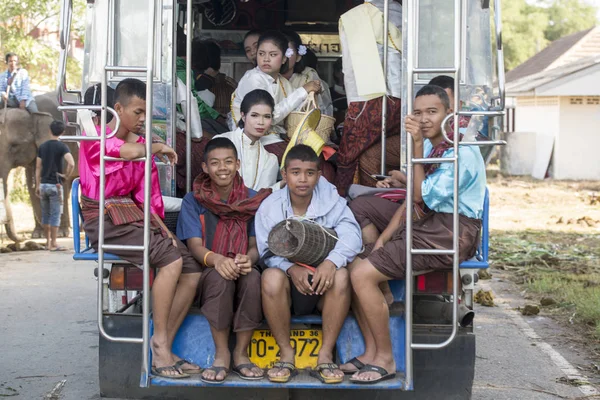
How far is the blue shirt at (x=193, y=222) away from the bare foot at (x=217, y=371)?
664 mm

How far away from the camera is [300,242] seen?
4.58 m

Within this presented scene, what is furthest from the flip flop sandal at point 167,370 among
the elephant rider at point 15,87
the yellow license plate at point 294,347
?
the elephant rider at point 15,87

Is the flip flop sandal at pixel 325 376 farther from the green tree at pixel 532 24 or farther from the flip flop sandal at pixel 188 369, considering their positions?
the green tree at pixel 532 24

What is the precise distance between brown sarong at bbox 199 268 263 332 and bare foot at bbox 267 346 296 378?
0.69 feet

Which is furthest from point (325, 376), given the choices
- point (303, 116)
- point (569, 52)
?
point (569, 52)

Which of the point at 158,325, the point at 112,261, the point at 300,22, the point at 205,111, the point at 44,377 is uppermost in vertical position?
the point at 300,22

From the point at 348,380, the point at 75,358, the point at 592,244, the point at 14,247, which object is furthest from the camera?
the point at 592,244

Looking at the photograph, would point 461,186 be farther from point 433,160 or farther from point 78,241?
point 78,241

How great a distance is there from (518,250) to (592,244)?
1458 mm

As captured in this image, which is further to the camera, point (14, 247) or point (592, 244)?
point (592, 244)

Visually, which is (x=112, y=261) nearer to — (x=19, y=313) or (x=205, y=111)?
(x=205, y=111)

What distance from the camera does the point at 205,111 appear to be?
22.1 feet

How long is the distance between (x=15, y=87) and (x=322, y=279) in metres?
10.1

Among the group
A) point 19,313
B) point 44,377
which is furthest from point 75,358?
point 19,313
